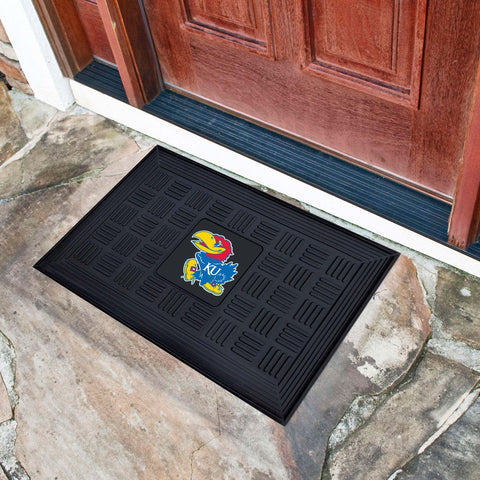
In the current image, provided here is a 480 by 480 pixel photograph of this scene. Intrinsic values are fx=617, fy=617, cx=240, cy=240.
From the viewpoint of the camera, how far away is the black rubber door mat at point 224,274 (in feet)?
6.98

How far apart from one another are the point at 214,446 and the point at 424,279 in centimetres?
95

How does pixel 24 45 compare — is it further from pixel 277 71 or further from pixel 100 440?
pixel 100 440

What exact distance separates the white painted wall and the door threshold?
0.29 ft

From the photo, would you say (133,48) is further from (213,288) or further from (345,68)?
(213,288)

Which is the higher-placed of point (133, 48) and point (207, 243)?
point (133, 48)

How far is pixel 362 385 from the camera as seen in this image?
2047 mm

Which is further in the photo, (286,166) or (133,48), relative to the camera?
(133,48)

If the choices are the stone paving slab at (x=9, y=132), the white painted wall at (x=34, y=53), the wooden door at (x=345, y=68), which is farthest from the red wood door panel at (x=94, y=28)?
the stone paving slab at (x=9, y=132)

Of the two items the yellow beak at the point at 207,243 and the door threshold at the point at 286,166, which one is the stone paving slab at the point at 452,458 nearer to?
the door threshold at the point at 286,166

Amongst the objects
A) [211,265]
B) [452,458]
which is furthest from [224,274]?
[452,458]

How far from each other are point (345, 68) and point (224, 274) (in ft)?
2.82

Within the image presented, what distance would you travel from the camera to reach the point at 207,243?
7.96ft

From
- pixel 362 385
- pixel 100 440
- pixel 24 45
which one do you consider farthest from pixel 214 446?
pixel 24 45

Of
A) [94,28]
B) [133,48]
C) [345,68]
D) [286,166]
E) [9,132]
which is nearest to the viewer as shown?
[345,68]
